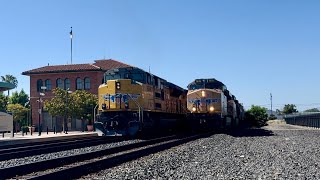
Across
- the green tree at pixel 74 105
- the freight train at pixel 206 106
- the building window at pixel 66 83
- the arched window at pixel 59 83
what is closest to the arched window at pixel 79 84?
the building window at pixel 66 83

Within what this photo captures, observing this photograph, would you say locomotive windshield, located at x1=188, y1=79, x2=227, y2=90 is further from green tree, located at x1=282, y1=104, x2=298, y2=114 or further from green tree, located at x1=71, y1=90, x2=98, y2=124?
green tree, located at x1=282, y1=104, x2=298, y2=114

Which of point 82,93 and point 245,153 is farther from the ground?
point 82,93

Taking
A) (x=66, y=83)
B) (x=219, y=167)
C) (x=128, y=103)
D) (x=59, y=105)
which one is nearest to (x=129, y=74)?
(x=128, y=103)

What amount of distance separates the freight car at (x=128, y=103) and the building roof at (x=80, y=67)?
124ft

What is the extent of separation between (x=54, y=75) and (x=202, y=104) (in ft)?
132

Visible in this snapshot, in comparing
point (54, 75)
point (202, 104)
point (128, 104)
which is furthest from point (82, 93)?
point (128, 104)

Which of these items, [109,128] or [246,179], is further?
[109,128]

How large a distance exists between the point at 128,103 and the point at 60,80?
44.2 meters

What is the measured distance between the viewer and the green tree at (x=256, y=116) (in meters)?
58.8

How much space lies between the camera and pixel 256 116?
62281mm

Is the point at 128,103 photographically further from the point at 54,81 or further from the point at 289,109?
the point at 289,109

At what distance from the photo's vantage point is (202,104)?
1113 inches

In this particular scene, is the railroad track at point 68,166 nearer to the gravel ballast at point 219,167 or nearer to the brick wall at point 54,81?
the gravel ballast at point 219,167

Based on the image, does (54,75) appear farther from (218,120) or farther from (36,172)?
(36,172)
